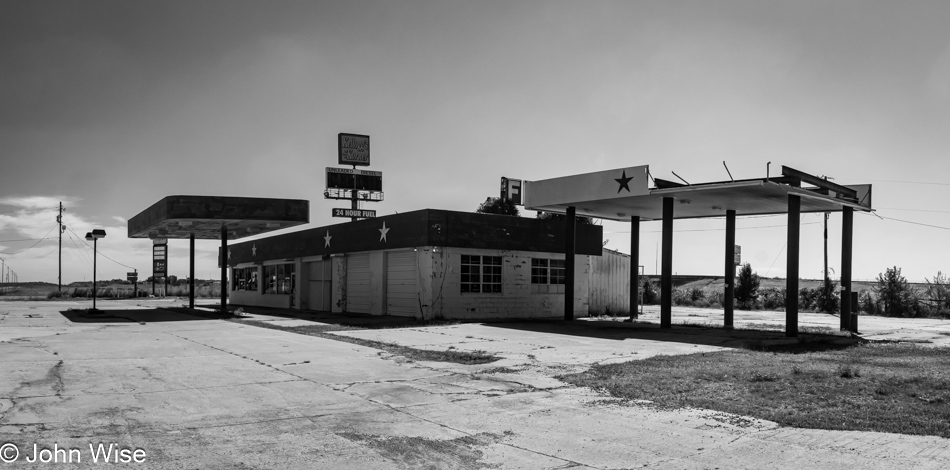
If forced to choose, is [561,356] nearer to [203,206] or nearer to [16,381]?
[16,381]

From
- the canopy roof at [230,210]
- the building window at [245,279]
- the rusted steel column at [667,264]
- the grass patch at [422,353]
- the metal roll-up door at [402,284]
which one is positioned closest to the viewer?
the grass patch at [422,353]

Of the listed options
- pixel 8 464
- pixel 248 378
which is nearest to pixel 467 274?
pixel 248 378

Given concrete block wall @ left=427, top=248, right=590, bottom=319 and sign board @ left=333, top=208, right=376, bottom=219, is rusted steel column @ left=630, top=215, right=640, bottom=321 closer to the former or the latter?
concrete block wall @ left=427, top=248, right=590, bottom=319

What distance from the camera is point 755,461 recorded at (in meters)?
6.33

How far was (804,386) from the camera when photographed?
9.83 meters

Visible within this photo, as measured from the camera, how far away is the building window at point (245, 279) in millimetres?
46688

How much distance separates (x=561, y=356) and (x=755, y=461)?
801 cm

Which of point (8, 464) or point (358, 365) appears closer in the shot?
point (8, 464)

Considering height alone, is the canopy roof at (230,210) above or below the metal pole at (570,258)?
above

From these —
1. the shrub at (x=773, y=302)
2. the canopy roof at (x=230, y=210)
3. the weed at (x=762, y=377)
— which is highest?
the canopy roof at (x=230, y=210)

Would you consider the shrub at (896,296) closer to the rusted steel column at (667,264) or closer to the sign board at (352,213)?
the rusted steel column at (667,264)

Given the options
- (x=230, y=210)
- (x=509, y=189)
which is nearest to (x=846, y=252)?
(x=230, y=210)

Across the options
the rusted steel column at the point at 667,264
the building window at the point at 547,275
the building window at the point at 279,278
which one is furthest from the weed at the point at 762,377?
the building window at the point at 279,278

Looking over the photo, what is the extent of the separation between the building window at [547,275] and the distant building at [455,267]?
0.04 meters
